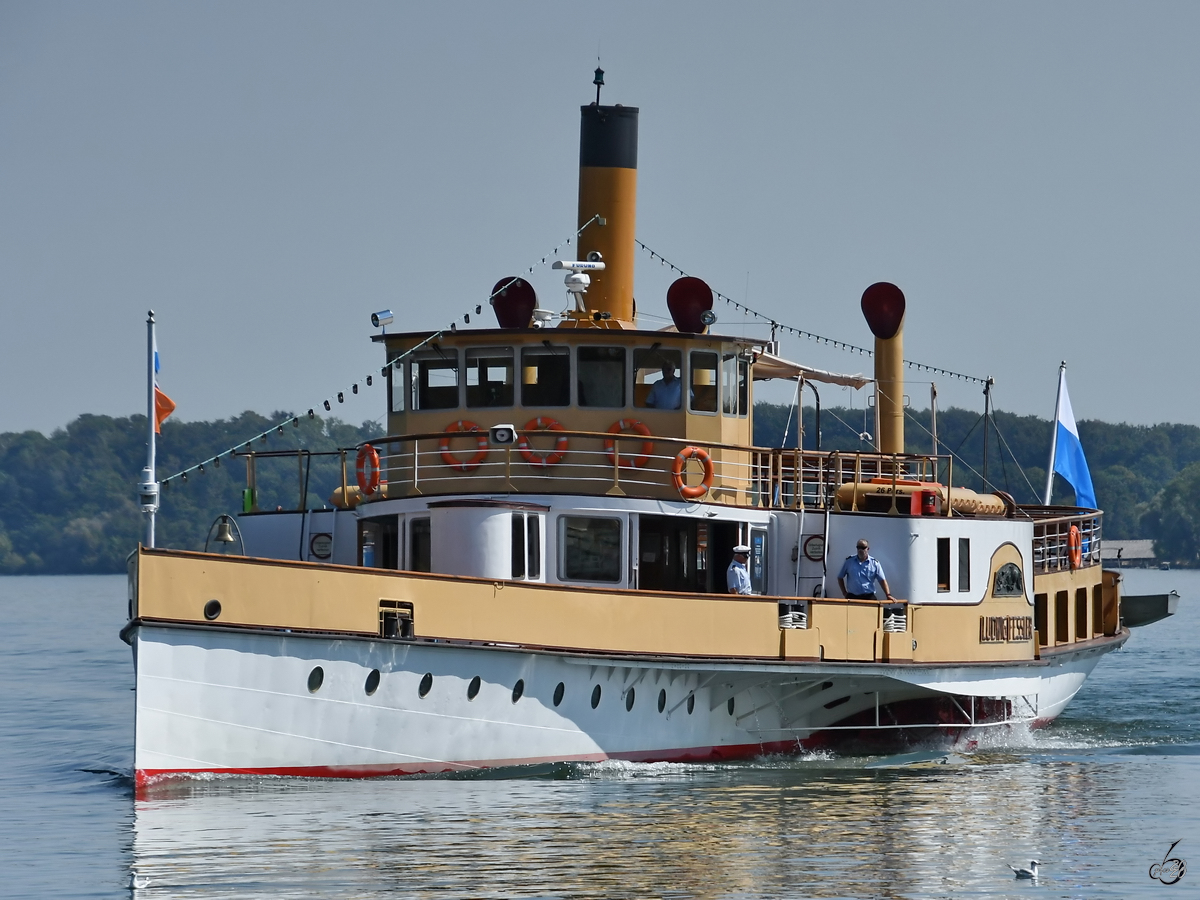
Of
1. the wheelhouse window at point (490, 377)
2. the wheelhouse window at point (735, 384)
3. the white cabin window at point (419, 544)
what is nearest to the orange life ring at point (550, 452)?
the wheelhouse window at point (490, 377)

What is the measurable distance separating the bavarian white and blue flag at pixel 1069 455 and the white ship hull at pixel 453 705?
47.2ft

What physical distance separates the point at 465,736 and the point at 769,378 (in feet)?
29.4

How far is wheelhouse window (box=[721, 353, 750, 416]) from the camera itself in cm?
2180

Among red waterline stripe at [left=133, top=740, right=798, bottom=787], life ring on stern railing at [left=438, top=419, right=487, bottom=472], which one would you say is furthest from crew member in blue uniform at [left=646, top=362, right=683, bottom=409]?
red waterline stripe at [left=133, top=740, right=798, bottom=787]

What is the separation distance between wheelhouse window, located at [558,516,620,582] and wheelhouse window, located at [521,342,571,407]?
166 centimetres

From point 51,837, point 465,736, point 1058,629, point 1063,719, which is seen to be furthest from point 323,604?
point 1063,719

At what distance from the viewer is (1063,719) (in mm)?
28422

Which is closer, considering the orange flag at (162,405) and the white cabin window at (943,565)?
the orange flag at (162,405)

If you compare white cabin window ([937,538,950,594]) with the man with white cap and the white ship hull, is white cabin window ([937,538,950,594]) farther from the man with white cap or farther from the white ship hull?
the man with white cap

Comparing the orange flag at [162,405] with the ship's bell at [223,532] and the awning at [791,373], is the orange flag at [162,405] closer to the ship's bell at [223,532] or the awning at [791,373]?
the ship's bell at [223,532]

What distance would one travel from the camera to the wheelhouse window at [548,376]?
21.2 meters

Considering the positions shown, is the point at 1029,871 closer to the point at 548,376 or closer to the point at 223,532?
the point at 223,532

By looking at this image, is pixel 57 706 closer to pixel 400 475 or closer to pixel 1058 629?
pixel 400 475

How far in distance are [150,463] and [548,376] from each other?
17.8 feet
